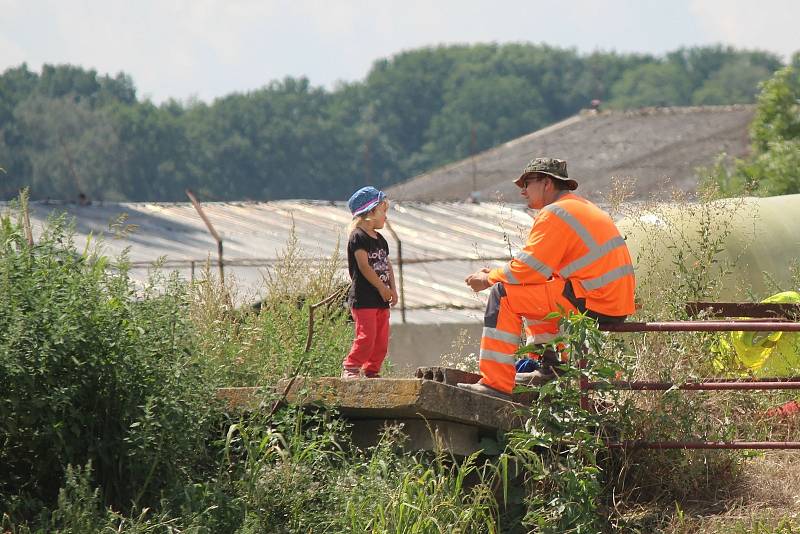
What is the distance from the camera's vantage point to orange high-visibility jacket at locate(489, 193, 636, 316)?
265 inches

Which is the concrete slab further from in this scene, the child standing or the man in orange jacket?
the child standing

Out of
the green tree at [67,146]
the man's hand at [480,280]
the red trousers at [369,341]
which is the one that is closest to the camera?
the man's hand at [480,280]

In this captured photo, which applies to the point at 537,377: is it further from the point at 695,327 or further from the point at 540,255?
the point at 695,327

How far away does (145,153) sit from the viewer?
72.9 metres

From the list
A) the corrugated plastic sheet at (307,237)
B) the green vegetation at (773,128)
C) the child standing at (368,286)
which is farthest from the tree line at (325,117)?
the child standing at (368,286)

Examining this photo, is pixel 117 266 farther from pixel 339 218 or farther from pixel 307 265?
pixel 339 218

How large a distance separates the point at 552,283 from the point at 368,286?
1615mm

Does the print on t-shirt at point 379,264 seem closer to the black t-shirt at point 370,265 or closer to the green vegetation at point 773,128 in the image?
the black t-shirt at point 370,265

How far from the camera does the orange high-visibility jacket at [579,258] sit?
673 cm

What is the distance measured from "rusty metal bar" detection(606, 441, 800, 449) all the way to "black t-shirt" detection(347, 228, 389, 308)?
81.2 inches

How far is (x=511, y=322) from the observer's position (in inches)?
269

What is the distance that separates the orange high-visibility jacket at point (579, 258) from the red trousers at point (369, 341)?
4.75ft

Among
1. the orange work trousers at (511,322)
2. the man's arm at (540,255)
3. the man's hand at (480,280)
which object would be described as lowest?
the orange work trousers at (511,322)

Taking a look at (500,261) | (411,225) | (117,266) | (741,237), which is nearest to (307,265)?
(117,266)
